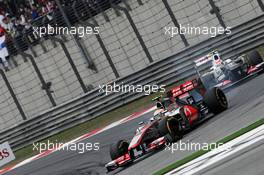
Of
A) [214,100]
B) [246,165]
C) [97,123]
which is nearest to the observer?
[246,165]

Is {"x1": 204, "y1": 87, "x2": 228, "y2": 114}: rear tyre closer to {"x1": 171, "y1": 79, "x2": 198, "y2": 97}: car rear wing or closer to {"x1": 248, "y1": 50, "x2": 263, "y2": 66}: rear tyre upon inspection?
{"x1": 171, "y1": 79, "x2": 198, "y2": 97}: car rear wing

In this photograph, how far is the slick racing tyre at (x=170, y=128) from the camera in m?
11.6

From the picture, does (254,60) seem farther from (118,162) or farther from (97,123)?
(118,162)

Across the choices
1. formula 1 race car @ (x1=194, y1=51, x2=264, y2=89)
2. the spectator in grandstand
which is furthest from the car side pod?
the spectator in grandstand

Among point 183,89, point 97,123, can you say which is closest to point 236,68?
point 183,89

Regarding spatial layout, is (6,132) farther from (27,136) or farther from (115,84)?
(115,84)

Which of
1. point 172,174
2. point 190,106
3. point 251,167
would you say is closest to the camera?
point 251,167

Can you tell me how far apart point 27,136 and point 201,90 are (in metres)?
8.50

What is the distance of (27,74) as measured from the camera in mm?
20719

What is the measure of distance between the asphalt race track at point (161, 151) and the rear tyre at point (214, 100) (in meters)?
0.19

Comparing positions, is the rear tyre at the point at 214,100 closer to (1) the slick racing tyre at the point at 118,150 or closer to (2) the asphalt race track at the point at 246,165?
(1) the slick racing tyre at the point at 118,150

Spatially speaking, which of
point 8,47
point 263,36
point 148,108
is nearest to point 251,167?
point 148,108

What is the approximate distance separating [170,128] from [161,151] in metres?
0.47

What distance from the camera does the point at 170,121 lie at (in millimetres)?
11734
